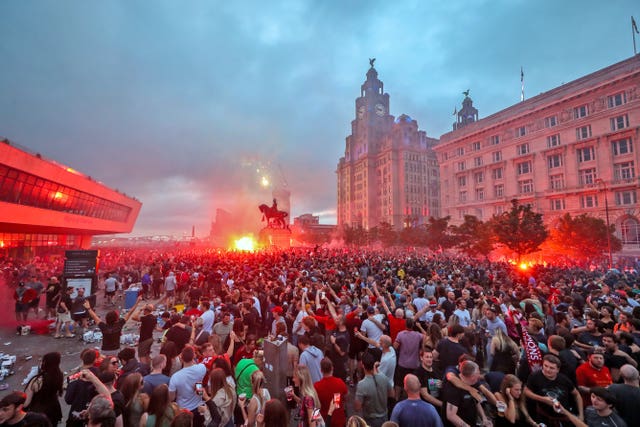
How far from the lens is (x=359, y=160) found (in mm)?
116000

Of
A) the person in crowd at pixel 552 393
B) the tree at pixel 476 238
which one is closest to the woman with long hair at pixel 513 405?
the person in crowd at pixel 552 393

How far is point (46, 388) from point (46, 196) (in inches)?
1413

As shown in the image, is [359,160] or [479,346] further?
[359,160]

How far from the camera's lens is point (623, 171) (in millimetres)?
43719

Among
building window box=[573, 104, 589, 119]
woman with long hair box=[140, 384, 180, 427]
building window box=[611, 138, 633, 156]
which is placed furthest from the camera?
building window box=[573, 104, 589, 119]

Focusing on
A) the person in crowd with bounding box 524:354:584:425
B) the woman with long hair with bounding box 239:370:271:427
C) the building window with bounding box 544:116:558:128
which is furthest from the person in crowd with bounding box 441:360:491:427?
the building window with bounding box 544:116:558:128

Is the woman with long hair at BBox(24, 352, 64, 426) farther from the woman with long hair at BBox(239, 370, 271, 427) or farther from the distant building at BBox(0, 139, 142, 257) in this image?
the distant building at BBox(0, 139, 142, 257)

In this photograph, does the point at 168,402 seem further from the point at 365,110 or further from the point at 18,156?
the point at 365,110

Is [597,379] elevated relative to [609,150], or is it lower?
lower

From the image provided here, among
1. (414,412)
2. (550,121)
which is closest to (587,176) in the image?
(550,121)

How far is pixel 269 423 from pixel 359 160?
117 meters

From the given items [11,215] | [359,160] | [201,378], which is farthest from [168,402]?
[359,160]

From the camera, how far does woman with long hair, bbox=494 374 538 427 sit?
3.71 meters

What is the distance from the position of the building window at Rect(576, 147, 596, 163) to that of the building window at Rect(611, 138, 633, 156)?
7.95 ft
